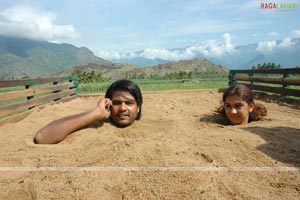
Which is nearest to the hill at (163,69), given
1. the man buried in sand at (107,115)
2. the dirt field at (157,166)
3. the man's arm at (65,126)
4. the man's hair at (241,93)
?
the man's hair at (241,93)

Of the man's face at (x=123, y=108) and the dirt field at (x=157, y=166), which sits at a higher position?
the man's face at (x=123, y=108)

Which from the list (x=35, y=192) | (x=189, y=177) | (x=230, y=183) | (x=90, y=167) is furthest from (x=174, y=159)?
(x=35, y=192)

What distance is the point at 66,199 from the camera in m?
1.76

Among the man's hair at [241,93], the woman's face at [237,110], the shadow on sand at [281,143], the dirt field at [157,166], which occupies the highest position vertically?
the man's hair at [241,93]

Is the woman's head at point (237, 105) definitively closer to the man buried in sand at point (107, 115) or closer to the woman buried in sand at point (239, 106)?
the woman buried in sand at point (239, 106)

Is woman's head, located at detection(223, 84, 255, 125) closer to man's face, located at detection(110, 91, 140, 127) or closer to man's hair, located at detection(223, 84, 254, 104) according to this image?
man's hair, located at detection(223, 84, 254, 104)

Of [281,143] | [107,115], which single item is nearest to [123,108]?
[107,115]

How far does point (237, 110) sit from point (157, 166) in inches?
78.8

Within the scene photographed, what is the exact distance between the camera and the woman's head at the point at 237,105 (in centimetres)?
374

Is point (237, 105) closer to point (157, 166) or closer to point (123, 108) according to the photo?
point (123, 108)

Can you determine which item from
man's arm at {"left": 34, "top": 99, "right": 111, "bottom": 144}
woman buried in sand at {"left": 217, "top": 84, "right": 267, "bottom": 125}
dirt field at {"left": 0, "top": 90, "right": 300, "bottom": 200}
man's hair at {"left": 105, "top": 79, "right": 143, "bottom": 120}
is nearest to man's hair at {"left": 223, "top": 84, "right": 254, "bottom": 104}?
woman buried in sand at {"left": 217, "top": 84, "right": 267, "bottom": 125}

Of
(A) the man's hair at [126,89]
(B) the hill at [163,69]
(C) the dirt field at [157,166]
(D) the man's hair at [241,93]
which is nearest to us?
(C) the dirt field at [157,166]

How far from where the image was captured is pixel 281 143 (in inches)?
104

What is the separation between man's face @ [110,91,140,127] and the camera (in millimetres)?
3502
